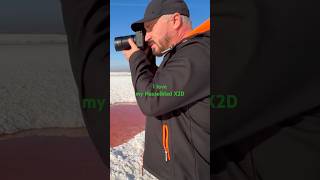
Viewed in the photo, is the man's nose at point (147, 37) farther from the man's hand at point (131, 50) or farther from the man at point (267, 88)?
the man at point (267, 88)

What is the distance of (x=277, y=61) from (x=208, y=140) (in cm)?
15

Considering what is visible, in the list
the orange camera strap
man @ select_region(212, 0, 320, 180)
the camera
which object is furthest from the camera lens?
man @ select_region(212, 0, 320, 180)

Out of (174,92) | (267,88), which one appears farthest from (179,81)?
(267,88)

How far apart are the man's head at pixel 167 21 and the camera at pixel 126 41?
0.08ft

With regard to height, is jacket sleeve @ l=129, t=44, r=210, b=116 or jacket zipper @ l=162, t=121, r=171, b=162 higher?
jacket sleeve @ l=129, t=44, r=210, b=116

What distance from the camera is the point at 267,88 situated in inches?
15.7

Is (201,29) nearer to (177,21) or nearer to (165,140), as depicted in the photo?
(177,21)

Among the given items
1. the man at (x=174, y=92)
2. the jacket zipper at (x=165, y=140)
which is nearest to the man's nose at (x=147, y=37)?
the man at (x=174, y=92)

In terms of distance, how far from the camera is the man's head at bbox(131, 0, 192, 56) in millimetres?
536

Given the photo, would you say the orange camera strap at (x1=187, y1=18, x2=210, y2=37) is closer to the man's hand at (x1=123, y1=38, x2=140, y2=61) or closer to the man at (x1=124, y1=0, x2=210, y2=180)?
Answer: the man at (x1=124, y1=0, x2=210, y2=180)

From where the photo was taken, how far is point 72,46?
0.47 metres

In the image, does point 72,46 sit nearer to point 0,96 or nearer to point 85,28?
point 85,28

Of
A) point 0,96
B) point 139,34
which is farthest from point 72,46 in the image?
point 0,96

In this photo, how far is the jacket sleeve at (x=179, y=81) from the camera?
0.47 metres
